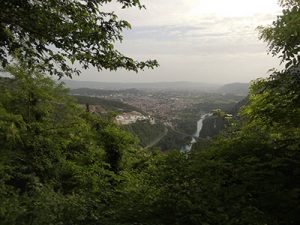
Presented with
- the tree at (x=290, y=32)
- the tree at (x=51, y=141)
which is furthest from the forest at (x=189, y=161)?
the tree at (x=51, y=141)

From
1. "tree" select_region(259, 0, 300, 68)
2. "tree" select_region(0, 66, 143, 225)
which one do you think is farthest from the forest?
"tree" select_region(0, 66, 143, 225)

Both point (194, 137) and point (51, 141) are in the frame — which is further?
point (51, 141)

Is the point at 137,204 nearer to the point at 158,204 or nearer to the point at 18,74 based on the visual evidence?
the point at 158,204

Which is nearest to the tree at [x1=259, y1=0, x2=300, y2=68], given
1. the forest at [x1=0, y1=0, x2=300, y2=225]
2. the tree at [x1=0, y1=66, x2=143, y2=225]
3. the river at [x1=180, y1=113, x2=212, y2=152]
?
the forest at [x1=0, y1=0, x2=300, y2=225]

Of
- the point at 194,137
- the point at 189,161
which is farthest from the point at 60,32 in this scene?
the point at 194,137

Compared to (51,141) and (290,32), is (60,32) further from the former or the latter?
(51,141)

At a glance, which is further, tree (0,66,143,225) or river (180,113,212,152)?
tree (0,66,143,225)

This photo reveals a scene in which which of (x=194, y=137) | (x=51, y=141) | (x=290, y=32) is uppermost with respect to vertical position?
(x=290, y=32)

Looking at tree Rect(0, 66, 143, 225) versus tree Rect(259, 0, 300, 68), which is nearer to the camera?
tree Rect(259, 0, 300, 68)

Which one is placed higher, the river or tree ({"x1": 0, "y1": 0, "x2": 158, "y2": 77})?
tree ({"x1": 0, "y1": 0, "x2": 158, "y2": 77})

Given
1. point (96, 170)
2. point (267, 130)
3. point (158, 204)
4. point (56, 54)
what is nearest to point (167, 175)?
point (158, 204)

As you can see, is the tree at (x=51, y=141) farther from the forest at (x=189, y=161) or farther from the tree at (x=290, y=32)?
the tree at (x=290, y=32)

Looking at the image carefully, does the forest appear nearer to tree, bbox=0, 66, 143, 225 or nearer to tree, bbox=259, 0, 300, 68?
tree, bbox=259, 0, 300, 68
